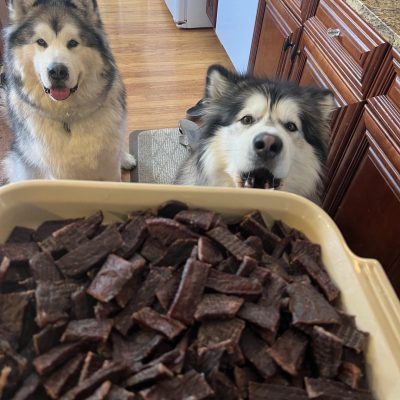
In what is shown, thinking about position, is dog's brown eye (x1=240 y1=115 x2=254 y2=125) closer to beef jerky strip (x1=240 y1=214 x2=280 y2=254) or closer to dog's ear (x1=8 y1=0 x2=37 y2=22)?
beef jerky strip (x1=240 y1=214 x2=280 y2=254)

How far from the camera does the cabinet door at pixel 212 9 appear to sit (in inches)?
125

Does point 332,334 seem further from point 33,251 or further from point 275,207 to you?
point 33,251

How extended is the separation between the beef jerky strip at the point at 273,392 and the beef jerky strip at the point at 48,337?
1.37ft

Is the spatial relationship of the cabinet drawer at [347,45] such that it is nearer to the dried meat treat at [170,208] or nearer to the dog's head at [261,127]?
the dog's head at [261,127]

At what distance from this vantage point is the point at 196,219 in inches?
39.2

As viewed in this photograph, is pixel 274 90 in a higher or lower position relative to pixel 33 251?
higher

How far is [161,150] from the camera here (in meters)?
2.42

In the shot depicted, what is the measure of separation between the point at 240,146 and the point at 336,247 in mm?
470

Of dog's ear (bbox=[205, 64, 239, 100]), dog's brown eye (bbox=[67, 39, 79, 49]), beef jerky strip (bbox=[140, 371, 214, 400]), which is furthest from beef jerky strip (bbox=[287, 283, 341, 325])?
dog's brown eye (bbox=[67, 39, 79, 49])

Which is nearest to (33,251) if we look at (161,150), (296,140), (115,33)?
(296,140)

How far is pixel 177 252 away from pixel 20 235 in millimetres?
409

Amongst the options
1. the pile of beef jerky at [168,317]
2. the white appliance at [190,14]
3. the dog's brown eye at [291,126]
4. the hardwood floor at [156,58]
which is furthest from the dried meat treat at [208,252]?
the white appliance at [190,14]

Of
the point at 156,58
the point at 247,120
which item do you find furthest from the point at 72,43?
the point at 156,58

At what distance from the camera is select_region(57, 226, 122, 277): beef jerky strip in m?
0.92
